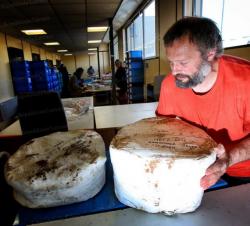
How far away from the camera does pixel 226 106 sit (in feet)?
3.78

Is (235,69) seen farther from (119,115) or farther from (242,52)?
(242,52)

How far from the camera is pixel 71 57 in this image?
2006 centimetres

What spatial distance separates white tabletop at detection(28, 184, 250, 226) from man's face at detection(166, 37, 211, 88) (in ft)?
2.01

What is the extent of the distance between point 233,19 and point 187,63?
2.38m

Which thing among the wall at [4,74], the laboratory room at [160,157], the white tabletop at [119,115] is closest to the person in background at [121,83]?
the wall at [4,74]

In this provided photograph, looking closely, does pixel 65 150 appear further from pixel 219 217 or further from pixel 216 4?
pixel 216 4

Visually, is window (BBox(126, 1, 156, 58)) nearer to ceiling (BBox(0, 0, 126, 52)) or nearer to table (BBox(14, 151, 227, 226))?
ceiling (BBox(0, 0, 126, 52))

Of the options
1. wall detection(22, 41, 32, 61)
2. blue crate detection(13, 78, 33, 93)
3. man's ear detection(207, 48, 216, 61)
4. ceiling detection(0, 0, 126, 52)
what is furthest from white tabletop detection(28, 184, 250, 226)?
wall detection(22, 41, 32, 61)

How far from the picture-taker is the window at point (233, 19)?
2.78 m

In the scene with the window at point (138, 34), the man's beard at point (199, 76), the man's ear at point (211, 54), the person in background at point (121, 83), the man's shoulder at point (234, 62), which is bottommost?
the person in background at point (121, 83)

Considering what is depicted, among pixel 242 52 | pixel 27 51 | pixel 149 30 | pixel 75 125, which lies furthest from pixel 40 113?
pixel 27 51

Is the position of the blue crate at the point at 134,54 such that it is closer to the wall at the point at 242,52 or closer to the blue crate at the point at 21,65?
the blue crate at the point at 21,65

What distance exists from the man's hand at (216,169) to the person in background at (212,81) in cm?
28

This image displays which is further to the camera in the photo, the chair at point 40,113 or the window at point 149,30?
the window at point 149,30
